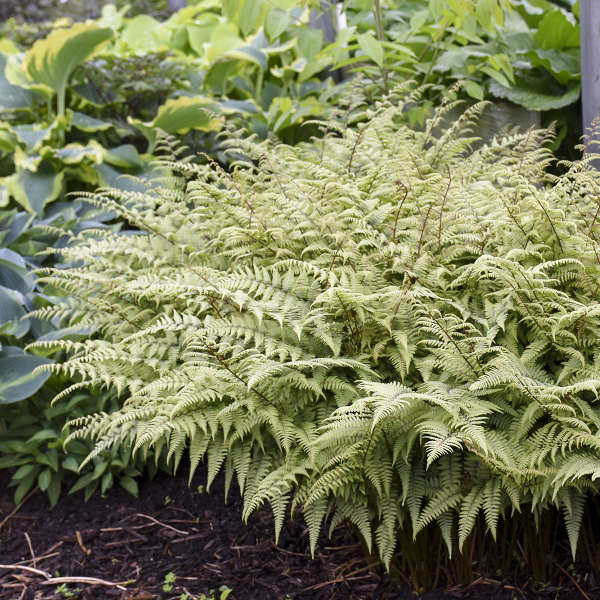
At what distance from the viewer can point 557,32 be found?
4074 mm

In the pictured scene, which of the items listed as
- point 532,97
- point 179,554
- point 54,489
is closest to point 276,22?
point 532,97

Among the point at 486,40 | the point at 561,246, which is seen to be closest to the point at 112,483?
the point at 561,246

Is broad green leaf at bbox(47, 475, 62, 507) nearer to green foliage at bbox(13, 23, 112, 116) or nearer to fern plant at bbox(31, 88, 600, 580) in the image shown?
fern plant at bbox(31, 88, 600, 580)

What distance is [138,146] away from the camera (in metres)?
4.94

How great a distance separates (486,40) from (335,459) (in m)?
3.80

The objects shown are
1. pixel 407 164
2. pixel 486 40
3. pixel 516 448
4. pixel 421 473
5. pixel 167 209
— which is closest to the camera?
pixel 516 448

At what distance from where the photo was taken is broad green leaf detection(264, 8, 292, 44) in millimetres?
4379

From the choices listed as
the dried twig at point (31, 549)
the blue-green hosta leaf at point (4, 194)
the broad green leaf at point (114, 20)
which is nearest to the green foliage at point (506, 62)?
the blue-green hosta leaf at point (4, 194)

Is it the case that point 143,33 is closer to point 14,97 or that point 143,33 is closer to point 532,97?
point 14,97

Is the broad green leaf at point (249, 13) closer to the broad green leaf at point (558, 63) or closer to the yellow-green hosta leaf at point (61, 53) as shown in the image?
the yellow-green hosta leaf at point (61, 53)

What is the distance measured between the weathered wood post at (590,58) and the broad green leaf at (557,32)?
0.69 meters

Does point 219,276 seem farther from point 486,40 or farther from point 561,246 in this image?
point 486,40

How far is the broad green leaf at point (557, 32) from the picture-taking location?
13.2 feet

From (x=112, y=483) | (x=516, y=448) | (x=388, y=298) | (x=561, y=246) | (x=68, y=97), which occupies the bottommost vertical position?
(x=112, y=483)
